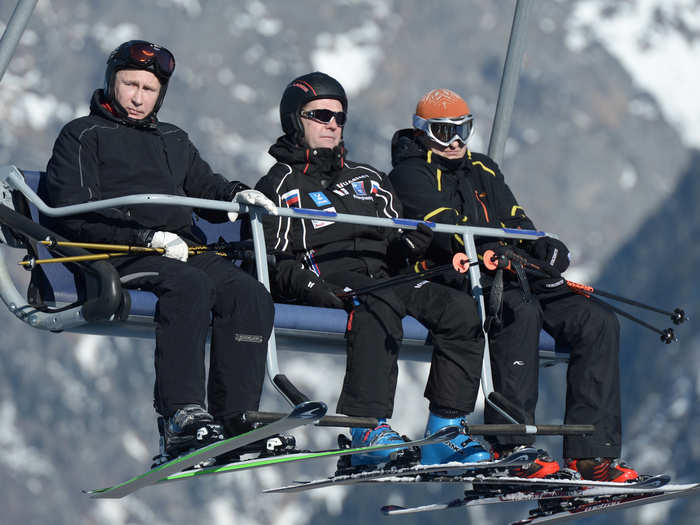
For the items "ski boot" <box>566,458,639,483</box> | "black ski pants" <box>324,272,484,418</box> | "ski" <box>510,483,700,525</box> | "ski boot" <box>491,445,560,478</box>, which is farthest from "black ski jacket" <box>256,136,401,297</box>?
"ski" <box>510,483,700,525</box>

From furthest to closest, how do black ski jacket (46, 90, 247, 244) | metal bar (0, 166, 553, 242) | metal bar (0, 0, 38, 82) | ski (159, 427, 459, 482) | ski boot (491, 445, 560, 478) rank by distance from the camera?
1. metal bar (0, 0, 38, 82)
2. ski boot (491, 445, 560, 478)
3. black ski jacket (46, 90, 247, 244)
4. metal bar (0, 166, 553, 242)
5. ski (159, 427, 459, 482)

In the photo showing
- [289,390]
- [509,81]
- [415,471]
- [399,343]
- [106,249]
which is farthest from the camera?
[509,81]

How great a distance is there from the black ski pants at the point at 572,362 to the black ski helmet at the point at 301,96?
1.42 meters

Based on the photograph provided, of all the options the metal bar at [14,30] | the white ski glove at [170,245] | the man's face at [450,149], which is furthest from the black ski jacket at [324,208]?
the metal bar at [14,30]

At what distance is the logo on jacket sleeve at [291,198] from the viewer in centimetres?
629

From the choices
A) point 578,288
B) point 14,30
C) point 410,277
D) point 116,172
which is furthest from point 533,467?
point 14,30

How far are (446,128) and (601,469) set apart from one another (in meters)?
2.05

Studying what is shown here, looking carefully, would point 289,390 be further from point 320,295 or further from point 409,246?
point 409,246

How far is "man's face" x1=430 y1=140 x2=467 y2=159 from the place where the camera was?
6685 millimetres

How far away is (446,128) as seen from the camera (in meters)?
6.65

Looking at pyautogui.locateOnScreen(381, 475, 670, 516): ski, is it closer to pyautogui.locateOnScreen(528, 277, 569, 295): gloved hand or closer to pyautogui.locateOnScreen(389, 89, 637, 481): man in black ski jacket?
pyautogui.locateOnScreen(389, 89, 637, 481): man in black ski jacket

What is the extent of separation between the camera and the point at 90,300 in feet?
17.4

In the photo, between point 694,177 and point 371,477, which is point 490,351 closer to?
point 371,477

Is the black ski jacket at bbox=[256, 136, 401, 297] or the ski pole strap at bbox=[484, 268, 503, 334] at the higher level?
the black ski jacket at bbox=[256, 136, 401, 297]
